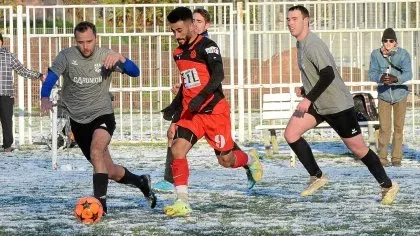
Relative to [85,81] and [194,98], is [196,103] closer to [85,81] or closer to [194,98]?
[194,98]

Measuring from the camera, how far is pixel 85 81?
39.6 ft

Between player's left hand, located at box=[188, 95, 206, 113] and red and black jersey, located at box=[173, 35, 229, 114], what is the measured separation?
0.05m

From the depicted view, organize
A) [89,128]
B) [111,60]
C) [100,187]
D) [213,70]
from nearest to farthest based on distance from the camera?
[100,187], [111,60], [213,70], [89,128]

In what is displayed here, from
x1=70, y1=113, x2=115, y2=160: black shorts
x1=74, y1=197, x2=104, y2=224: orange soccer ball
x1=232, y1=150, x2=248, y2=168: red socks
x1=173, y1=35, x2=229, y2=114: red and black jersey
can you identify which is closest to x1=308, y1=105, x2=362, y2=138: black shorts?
x1=232, y1=150, x2=248, y2=168: red socks

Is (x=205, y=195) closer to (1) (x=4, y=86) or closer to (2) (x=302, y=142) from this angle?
(2) (x=302, y=142)

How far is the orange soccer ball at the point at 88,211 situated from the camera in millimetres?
11062

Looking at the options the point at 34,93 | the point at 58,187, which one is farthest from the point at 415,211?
the point at 34,93

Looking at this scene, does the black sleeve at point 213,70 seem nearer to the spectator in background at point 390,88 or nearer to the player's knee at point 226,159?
the player's knee at point 226,159

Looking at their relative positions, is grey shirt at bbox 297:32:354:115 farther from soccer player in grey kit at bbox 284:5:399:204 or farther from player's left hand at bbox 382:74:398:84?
player's left hand at bbox 382:74:398:84

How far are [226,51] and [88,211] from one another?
18188 mm

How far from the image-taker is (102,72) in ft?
39.7

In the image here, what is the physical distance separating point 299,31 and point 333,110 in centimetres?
84

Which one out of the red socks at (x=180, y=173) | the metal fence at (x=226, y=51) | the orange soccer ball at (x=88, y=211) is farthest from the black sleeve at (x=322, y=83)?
the metal fence at (x=226, y=51)

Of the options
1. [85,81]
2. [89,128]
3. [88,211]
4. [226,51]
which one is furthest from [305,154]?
[226,51]
